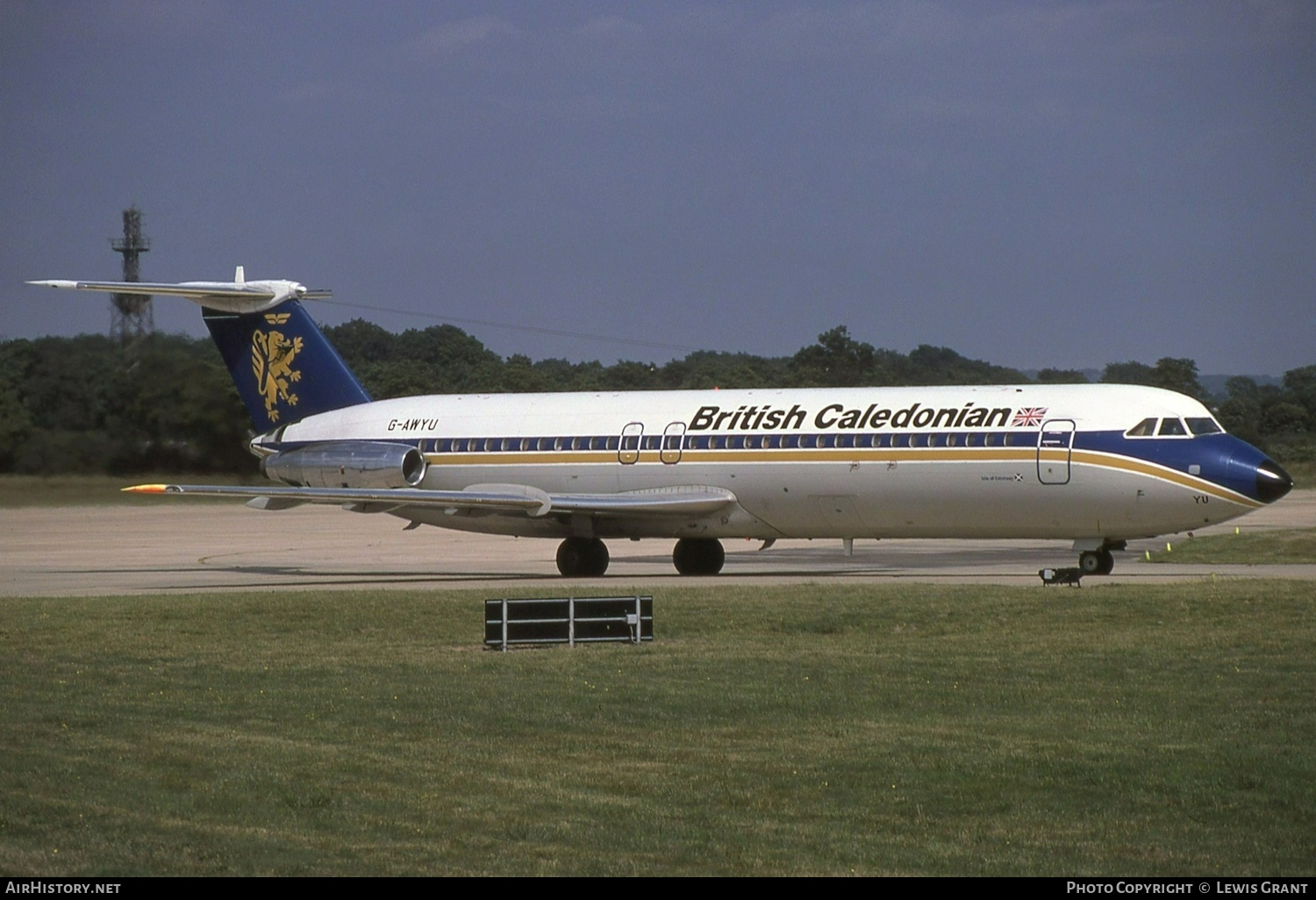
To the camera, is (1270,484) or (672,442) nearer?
(1270,484)

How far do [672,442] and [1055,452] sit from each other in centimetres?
719

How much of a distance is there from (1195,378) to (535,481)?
57.8 m

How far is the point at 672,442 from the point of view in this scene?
30219mm

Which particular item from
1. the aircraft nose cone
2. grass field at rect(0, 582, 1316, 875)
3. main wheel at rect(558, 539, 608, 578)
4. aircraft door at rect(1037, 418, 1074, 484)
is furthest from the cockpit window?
main wheel at rect(558, 539, 608, 578)

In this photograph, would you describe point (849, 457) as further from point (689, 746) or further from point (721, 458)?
point (689, 746)

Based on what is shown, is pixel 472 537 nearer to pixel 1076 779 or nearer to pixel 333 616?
pixel 333 616

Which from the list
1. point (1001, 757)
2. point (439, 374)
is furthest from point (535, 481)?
point (439, 374)

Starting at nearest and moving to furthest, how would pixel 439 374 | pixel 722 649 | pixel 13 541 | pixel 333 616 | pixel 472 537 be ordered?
pixel 722 649 < pixel 333 616 < pixel 13 541 < pixel 472 537 < pixel 439 374

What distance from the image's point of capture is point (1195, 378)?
8175cm

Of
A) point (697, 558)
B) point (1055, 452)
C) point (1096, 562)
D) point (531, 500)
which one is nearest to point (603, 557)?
point (697, 558)

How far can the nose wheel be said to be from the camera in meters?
26.9

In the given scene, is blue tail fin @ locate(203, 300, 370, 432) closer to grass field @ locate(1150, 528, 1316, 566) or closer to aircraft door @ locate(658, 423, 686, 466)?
aircraft door @ locate(658, 423, 686, 466)

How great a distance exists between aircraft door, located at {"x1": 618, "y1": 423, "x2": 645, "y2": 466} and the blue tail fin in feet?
22.9

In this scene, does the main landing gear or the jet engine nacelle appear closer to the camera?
the main landing gear
